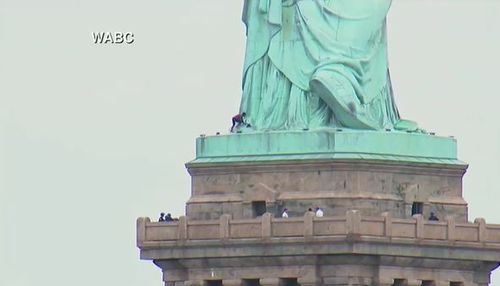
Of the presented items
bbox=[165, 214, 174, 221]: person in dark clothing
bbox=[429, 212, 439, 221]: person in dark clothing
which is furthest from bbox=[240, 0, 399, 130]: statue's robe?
bbox=[165, 214, 174, 221]: person in dark clothing

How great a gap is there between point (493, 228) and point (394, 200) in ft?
8.09

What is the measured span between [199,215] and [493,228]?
6.69m

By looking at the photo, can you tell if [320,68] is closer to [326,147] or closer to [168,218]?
[326,147]

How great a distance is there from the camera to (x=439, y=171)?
15588 centimetres

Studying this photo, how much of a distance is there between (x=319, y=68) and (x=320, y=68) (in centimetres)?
2

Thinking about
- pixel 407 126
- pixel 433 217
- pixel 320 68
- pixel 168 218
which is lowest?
pixel 433 217

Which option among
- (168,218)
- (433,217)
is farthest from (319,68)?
(168,218)

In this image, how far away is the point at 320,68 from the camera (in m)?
155

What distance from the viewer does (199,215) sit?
156125 mm

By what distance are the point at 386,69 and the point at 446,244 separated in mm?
4528

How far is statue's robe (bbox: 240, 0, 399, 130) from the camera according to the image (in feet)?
509

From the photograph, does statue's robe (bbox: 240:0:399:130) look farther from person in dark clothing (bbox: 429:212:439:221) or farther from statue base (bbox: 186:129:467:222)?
person in dark clothing (bbox: 429:212:439:221)

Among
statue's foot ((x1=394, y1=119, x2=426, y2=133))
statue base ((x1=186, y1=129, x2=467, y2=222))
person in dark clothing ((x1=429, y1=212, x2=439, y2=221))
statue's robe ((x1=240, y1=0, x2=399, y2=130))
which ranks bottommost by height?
person in dark clothing ((x1=429, y1=212, x2=439, y2=221))

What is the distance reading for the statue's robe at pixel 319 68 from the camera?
509 ft
